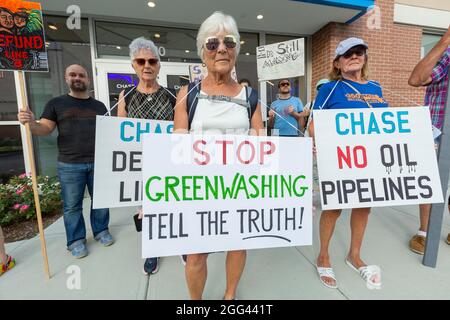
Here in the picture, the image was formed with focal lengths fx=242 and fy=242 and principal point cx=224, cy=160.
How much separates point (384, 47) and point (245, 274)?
5.47 metres

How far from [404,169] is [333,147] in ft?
1.80

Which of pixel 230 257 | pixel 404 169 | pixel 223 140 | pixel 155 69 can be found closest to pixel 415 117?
pixel 404 169

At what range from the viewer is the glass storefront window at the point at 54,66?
4.26m

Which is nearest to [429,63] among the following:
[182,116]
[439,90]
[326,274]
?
[439,90]

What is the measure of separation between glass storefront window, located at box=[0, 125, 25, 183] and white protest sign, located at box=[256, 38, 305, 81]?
4336 mm

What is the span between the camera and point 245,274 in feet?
6.68

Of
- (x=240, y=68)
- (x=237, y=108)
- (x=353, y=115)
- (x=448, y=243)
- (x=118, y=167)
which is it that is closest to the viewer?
(x=237, y=108)

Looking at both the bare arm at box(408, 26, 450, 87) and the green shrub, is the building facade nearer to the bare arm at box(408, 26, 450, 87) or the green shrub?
the green shrub

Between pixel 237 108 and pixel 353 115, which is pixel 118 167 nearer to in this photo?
pixel 237 108

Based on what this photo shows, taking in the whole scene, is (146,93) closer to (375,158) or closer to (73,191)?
(73,191)

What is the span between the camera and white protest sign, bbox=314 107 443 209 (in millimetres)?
1590

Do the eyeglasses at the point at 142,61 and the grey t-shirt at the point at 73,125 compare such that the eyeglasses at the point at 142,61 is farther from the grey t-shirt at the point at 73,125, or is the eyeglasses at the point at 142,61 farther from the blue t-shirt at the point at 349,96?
the blue t-shirt at the point at 349,96

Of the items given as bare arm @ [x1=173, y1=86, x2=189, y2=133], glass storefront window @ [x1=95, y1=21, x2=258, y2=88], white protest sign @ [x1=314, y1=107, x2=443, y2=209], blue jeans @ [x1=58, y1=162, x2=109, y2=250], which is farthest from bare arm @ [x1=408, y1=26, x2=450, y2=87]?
glass storefront window @ [x1=95, y1=21, x2=258, y2=88]

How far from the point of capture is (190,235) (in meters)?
1.28
